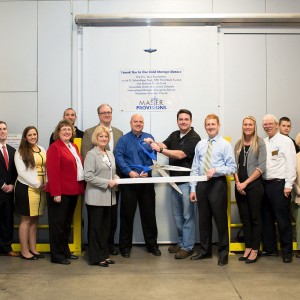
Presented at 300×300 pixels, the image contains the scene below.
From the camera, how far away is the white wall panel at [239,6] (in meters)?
5.21

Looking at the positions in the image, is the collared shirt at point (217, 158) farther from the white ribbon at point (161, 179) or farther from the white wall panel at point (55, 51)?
the white wall panel at point (55, 51)

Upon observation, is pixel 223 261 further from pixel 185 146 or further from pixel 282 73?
pixel 282 73

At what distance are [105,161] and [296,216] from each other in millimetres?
2312

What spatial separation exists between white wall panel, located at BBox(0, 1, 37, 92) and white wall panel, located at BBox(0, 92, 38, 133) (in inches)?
8.0

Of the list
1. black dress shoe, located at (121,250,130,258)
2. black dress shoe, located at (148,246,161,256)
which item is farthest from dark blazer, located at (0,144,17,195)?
black dress shoe, located at (148,246,161,256)

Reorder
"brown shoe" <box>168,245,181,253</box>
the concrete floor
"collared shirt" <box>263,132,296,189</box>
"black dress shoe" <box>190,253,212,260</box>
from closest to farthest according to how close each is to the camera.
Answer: the concrete floor, "collared shirt" <box>263,132,296,189</box>, "black dress shoe" <box>190,253,212,260</box>, "brown shoe" <box>168,245,181,253</box>

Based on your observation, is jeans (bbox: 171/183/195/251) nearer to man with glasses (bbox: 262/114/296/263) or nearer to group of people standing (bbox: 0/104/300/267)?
group of people standing (bbox: 0/104/300/267)

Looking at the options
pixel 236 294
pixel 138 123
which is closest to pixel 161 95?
pixel 138 123

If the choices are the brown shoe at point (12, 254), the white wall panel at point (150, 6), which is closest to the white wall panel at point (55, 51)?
the white wall panel at point (150, 6)

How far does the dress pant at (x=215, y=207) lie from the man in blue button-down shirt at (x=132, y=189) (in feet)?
1.88

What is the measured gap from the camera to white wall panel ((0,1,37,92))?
521cm

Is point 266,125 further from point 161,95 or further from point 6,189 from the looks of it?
point 6,189

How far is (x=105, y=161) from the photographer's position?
13.4 feet

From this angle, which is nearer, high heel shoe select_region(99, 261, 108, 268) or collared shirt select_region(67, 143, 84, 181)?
high heel shoe select_region(99, 261, 108, 268)
